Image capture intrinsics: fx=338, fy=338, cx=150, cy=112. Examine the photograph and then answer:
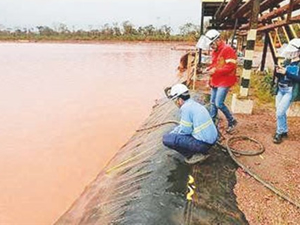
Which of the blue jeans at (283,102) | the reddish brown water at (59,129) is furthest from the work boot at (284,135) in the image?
the reddish brown water at (59,129)

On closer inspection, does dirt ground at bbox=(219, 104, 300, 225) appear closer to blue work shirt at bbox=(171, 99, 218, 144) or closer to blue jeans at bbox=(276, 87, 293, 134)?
blue jeans at bbox=(276, 87, 293, 134)

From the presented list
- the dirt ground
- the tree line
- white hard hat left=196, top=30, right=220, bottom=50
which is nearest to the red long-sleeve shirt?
white hard hat left=196, top=30, right=220, bottom=50

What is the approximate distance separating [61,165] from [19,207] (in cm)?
146

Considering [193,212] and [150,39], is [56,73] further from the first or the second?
[150,39]

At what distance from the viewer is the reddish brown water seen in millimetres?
5359

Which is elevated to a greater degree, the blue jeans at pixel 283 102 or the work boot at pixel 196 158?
the blue jeans at pixel 283 102

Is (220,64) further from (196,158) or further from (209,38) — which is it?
(196,158)

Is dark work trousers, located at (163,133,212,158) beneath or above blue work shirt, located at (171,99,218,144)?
beneath

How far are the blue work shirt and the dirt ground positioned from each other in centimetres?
64

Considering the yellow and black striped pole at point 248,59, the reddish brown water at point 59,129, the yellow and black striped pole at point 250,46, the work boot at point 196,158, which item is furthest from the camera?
the yellow and black striped pole at point 248,59

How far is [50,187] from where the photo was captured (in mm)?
5617

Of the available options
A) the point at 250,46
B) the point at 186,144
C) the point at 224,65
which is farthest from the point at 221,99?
the point at 250,46

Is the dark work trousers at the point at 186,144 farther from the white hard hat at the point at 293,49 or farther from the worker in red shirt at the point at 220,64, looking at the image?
the white hard hat at the point at 293,49

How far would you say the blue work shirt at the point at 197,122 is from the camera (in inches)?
151
